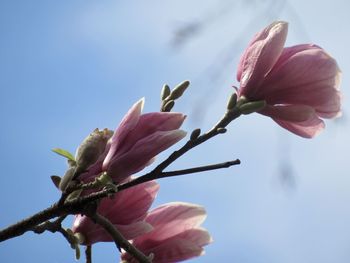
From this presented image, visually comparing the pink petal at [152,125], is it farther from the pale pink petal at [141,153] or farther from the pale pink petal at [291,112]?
the pale pink petal at [291,112]

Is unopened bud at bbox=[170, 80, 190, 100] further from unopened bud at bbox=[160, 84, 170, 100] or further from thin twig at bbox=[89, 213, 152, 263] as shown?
thin twig at bbox=[89, 213, 152, 263]

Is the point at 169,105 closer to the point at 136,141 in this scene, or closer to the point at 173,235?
the point at 136,141

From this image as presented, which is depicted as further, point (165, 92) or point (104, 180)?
point (165, 92)

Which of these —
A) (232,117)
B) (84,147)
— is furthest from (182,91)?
(84,147)

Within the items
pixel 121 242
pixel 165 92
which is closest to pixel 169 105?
pixel 165 92

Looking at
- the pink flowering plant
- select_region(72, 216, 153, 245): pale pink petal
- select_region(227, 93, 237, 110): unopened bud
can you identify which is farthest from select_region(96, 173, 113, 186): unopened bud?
select_region(227, 93, 237, 110): unopened bud

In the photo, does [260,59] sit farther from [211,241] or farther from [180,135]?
[211,241]

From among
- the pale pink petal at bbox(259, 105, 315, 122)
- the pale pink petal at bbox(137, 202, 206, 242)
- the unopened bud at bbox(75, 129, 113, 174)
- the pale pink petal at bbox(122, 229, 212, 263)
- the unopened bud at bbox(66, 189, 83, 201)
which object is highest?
the unopened bud at bbox(75, 129, 113, 174)
